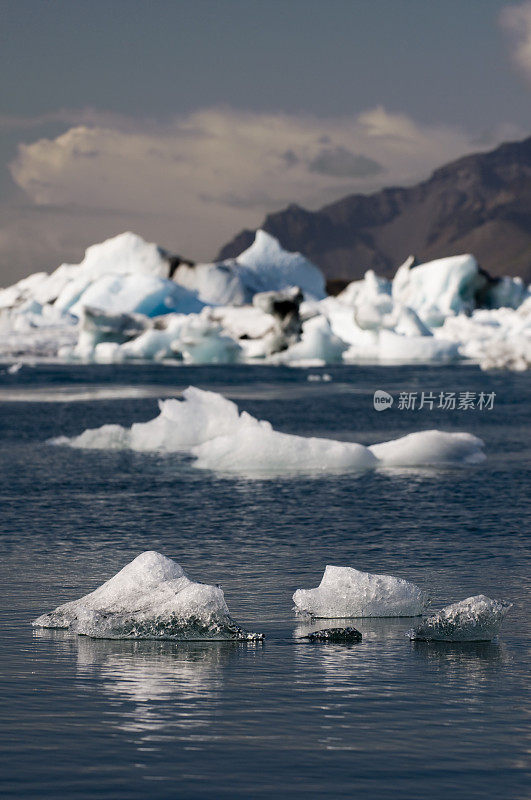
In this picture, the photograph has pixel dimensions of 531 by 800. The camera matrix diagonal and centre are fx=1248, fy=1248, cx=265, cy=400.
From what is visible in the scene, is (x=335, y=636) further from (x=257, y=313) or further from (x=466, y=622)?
(x=257, y=313)

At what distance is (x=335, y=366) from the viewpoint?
8700cm

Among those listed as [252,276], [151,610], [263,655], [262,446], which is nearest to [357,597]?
[263,655]

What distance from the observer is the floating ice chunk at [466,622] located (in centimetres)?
973

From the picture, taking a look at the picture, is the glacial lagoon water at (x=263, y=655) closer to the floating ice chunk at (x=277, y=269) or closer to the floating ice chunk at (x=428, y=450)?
the floating ice chunk at (x=428, y=450)

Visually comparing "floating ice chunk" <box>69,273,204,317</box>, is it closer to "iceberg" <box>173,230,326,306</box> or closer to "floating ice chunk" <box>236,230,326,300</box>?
"iceberg" <box>173,230,326,306</box>

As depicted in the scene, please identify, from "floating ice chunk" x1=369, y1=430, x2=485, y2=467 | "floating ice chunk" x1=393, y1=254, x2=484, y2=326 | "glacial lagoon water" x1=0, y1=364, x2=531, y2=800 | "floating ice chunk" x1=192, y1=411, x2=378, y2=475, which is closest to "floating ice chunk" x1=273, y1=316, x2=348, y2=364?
"floating ice chunk" x1=393, y1=254, x2=484, y2=326


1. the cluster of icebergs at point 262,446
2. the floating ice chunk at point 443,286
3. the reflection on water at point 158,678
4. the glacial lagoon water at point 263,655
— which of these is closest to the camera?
the glacial lagoon water at point 263,655

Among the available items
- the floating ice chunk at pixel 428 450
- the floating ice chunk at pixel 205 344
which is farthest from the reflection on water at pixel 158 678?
the floating ice chunk at pixel 205 344

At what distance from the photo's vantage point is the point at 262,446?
77.3ft

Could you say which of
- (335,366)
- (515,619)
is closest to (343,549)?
(515,619)

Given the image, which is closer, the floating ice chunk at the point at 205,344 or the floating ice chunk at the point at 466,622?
the floating ice chunk at the point at 466,622

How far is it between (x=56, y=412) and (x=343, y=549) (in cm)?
2923

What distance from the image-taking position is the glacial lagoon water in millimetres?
6691

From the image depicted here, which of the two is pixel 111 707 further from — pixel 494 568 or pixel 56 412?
pixel 56 412
